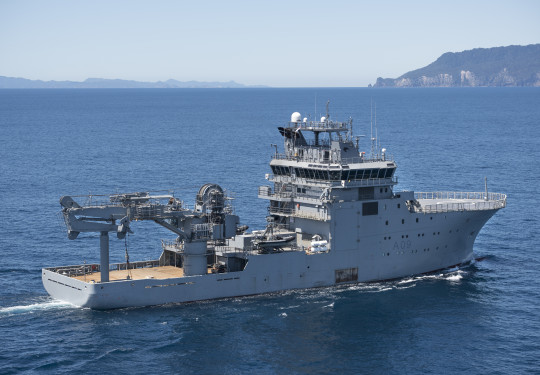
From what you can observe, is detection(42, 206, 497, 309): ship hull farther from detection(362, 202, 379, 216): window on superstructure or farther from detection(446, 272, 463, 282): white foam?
detection(446, 272, 463, 282): white foam

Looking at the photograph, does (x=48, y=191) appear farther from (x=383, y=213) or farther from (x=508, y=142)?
(x=508, y=142)

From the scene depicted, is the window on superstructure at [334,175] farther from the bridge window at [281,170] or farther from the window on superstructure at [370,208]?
the bridge window at [281,170]

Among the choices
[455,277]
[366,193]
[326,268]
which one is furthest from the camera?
[455,277]

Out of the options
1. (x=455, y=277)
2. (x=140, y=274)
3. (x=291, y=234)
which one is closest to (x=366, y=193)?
(x=291, y=234)

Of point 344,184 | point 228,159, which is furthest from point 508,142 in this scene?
point 344,184

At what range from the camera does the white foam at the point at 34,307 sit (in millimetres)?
40062

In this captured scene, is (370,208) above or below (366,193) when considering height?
below

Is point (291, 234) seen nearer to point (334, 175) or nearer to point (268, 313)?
point (334, 175)

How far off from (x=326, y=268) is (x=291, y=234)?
3051 mm

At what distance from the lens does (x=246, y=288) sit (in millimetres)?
43844

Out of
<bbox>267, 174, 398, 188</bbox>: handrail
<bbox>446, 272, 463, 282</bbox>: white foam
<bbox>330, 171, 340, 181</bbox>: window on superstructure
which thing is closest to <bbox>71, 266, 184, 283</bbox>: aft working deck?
<bbox>267, 174, 398, 188</bbox>: handrail

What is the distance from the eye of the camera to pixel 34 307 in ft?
134

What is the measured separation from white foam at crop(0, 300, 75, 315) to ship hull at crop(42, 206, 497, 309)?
0.41 m

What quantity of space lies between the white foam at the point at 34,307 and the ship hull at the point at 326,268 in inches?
16.0
